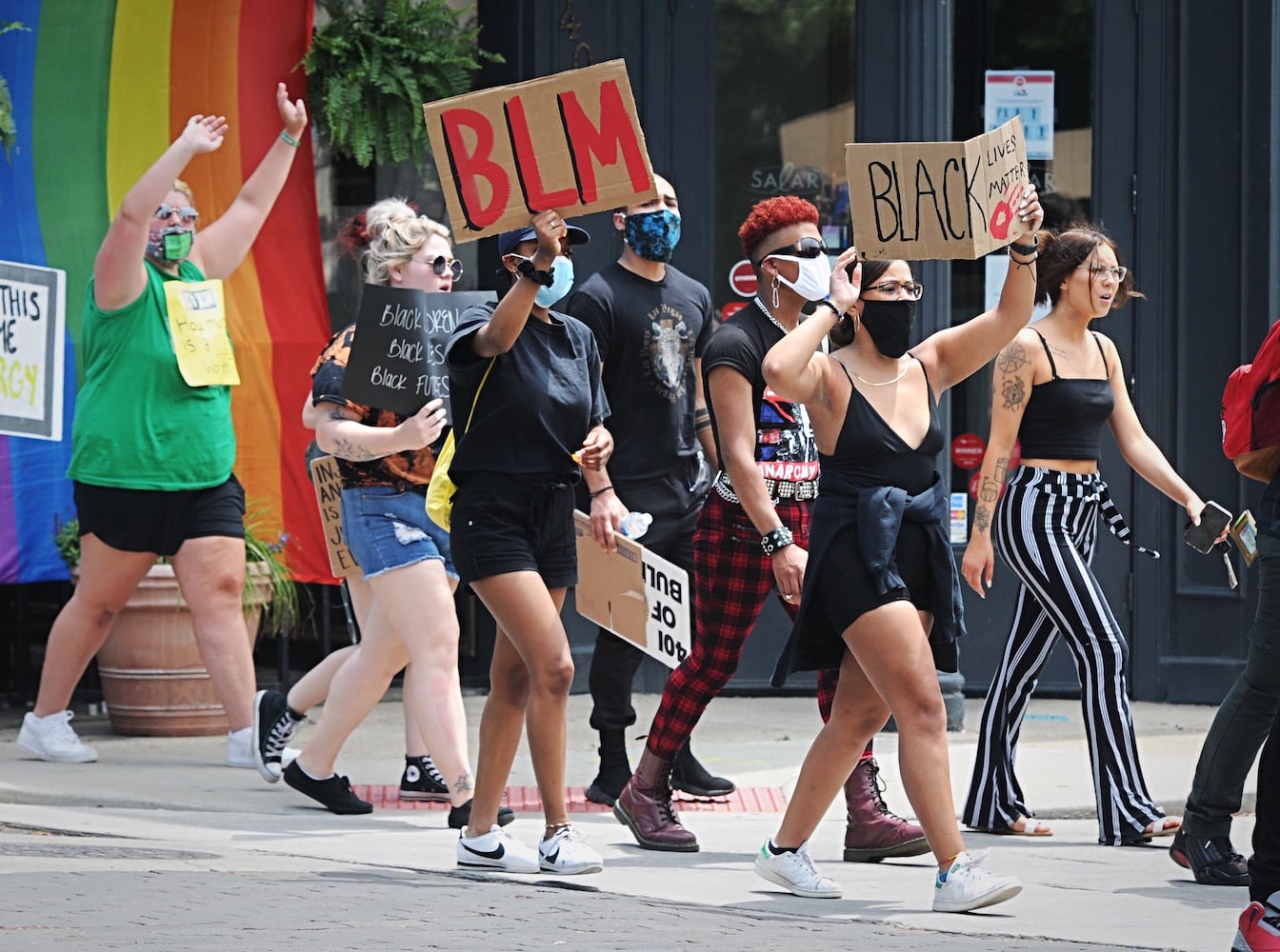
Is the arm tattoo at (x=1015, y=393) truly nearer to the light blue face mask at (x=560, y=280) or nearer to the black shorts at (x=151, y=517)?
the light blue face mask at (x=560, y=280)

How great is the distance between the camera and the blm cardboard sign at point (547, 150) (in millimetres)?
5828

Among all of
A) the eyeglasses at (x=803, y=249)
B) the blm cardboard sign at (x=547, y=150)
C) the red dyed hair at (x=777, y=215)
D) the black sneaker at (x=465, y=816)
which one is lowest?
the black sneaker at (x=465, y=816)

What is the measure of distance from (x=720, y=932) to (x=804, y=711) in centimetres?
423

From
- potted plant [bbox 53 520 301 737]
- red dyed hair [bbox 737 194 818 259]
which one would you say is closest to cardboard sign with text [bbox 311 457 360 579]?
potted plant [bbox 53 520 301 737]

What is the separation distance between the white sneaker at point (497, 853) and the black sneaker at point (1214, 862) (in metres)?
1.89

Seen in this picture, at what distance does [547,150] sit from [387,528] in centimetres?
165

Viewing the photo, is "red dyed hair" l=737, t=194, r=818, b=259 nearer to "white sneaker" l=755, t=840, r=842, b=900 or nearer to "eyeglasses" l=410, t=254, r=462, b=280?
"eyeglasses" l=410, t=254, r=462, b=280

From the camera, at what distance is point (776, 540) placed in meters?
6.12

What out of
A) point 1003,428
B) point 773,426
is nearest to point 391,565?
point 773,426

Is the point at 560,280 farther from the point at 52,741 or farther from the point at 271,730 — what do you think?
the point at 52,741

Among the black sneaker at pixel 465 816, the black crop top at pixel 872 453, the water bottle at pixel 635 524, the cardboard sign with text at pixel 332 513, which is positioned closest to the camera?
the black crop top at pixel 872 453

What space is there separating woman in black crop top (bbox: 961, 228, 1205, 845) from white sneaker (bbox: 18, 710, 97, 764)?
11.0ft

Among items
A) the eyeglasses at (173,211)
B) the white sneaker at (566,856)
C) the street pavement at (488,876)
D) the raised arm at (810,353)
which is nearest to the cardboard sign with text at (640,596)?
the street pavement at (488,876)

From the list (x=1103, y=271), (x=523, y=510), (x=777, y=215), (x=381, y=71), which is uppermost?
(x=381, y=71)
